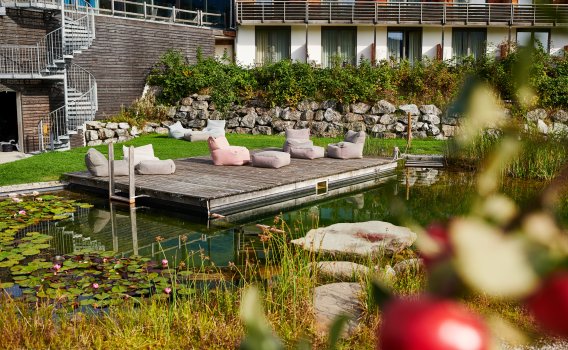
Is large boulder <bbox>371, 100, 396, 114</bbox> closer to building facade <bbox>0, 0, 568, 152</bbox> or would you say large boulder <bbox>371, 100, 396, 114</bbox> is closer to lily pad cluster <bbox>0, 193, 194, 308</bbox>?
building facade <bbox>0, 0, 568, 152</bbox>

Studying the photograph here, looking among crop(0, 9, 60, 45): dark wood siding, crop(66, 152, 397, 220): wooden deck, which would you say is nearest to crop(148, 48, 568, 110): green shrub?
crop(0, 9, 60, 45): dark wood siding

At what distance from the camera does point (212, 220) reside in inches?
380

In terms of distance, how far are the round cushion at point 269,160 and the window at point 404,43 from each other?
15156mm

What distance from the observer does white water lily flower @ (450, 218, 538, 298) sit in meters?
0.24

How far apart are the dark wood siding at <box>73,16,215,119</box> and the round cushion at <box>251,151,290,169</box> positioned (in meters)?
9.38

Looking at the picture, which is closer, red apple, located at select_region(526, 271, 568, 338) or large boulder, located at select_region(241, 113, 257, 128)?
red apple, located at select_region(526, 271, 568, 338)

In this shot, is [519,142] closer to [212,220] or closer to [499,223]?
[499,223]

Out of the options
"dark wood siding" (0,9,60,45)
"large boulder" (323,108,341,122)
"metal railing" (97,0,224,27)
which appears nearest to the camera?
"dark wood siding" (0,9,60,45)

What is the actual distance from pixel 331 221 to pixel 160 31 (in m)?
16.0

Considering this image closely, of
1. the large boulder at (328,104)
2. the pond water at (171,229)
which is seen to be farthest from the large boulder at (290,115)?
the pond water at (171,229)

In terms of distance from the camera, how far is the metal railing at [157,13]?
23094 mm

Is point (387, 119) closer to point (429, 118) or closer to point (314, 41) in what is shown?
point (429, 118)

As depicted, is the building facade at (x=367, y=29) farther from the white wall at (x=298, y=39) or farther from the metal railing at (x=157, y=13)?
the metal railing at (x=157, y=13)

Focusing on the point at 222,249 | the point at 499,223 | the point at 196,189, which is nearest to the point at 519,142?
the point at 499,223
